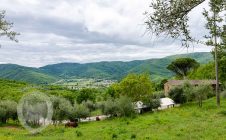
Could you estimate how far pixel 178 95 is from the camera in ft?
270

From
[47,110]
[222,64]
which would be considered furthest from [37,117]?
[222,64]

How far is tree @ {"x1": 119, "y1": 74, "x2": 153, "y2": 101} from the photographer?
256 feet

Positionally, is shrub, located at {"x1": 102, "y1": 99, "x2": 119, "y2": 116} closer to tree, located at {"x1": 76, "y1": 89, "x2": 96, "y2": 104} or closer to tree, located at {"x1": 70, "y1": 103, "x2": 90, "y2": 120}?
tree, located at {"x1": 70, "y1": 103, "x2": 90, "y2": 120}

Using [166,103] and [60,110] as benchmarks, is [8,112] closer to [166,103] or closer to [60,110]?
[60,110]

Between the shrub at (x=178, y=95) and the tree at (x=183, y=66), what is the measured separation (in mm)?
57702

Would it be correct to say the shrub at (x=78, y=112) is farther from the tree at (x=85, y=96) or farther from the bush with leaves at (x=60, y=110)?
the tree at (x=85, y=96)

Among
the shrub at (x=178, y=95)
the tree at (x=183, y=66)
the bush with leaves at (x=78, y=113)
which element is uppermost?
the tree at (x=183, y=66)

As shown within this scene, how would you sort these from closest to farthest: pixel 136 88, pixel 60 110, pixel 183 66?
pixel 60 110, pixel 136 88, pixel 183 66

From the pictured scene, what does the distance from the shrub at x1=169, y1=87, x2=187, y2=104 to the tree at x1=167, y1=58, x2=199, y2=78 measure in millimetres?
57702

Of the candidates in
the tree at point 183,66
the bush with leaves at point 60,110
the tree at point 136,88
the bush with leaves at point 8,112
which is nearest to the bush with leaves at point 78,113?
the bush with leaves at point 60,110

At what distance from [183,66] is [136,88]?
229ft

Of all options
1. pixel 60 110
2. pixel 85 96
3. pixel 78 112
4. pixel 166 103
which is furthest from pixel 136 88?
pixel 85 96

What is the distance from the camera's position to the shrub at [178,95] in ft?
269

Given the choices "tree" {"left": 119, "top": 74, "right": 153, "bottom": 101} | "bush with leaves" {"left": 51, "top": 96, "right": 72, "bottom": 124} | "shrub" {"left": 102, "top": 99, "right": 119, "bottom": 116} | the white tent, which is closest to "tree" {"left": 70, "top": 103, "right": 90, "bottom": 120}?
"bush with leaves" {"left": 51, "top": 96, "right": 72, "bottom": 124}
